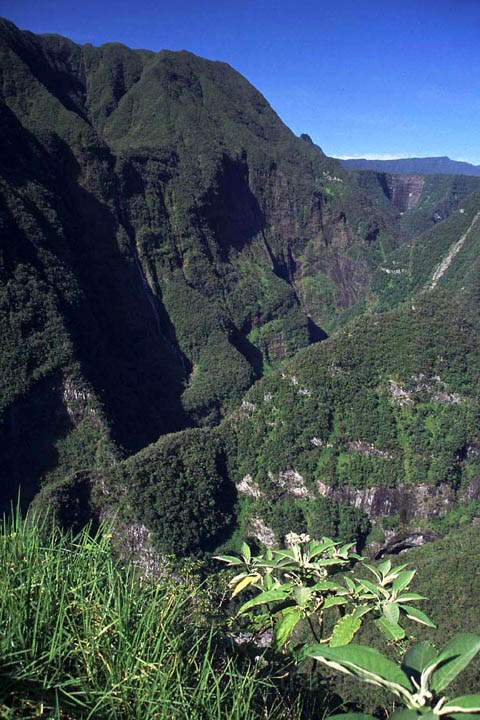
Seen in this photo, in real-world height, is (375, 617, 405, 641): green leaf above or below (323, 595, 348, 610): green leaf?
above

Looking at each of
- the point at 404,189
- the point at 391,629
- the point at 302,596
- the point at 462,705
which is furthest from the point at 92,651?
the point at 404,189

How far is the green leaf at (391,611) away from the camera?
3.48 metres

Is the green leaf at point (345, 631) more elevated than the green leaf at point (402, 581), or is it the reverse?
the green leaf at point (402, 581)

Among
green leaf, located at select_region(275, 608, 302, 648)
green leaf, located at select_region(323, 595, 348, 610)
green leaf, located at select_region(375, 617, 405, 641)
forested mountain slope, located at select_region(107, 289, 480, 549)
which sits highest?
green leaf, located at select_region(375, 617, 405, 641)

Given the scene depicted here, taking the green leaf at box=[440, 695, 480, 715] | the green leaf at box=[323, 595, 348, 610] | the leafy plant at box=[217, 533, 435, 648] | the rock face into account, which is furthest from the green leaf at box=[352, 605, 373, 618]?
the rock face

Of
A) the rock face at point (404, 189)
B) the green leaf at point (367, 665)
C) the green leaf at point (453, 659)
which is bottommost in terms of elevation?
the green leaf at point (453, 659)

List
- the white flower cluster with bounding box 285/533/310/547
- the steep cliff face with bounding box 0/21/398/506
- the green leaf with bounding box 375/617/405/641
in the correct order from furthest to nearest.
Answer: the steep cliff face with bounding box 0/21/398/506 < the white flower cluster with bounding box 285/533/310/547 < the green leaf with bounding box 375/617/405/641

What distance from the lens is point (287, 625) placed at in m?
3.76

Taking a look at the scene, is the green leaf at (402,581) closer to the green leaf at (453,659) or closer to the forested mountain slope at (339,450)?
the green leaf at (453,659)

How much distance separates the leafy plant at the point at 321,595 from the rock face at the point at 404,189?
17500cm

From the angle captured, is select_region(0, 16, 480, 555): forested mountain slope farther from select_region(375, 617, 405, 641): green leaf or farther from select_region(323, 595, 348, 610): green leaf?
select_region(375, 617, 405, 641): green leaf

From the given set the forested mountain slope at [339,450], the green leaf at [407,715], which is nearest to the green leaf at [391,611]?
the green leaf at [407,715]

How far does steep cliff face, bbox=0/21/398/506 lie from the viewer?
43.4 meters

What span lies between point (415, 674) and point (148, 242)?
68.6 meters
